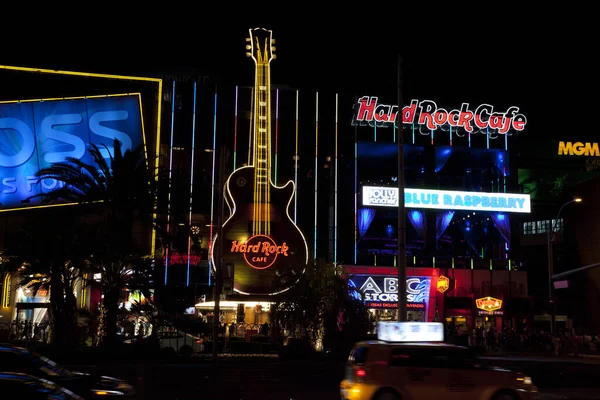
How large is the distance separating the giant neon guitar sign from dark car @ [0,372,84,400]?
38154 mm

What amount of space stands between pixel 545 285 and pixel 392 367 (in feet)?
204

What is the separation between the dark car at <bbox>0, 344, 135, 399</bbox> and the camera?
1239cm

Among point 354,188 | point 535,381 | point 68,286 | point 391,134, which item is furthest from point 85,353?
point 391,134

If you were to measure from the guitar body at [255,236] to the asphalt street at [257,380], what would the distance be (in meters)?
15.6

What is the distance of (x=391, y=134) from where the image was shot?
185 ft

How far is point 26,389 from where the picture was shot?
9031 mm

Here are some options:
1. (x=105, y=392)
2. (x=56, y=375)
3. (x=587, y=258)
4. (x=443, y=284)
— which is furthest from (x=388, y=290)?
(x=56, y=375)

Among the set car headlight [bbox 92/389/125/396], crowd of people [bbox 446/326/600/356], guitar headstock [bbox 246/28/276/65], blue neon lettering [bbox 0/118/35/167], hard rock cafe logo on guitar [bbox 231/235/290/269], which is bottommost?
crowd of people [bbox 446/326/600/356]

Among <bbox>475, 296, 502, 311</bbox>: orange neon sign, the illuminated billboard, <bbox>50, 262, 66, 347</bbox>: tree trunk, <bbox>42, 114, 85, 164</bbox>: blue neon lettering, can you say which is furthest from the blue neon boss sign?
<bbox>475, 296, 502, 311</bbox>: orange neon sign

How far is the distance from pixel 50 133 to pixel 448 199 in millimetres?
31525

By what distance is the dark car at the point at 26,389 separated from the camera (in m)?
8.92

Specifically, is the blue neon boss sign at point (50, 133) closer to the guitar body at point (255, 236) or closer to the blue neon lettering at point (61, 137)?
the blue neon lettering at point (61, 137)

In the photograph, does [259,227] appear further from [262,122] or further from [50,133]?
[50,133]

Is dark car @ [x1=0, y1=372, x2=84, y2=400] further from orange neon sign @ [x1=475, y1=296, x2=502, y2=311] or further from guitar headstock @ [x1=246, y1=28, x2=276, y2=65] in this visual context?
orange neon sign @ [x1=475, y1=296, x2=502, y2=311]
